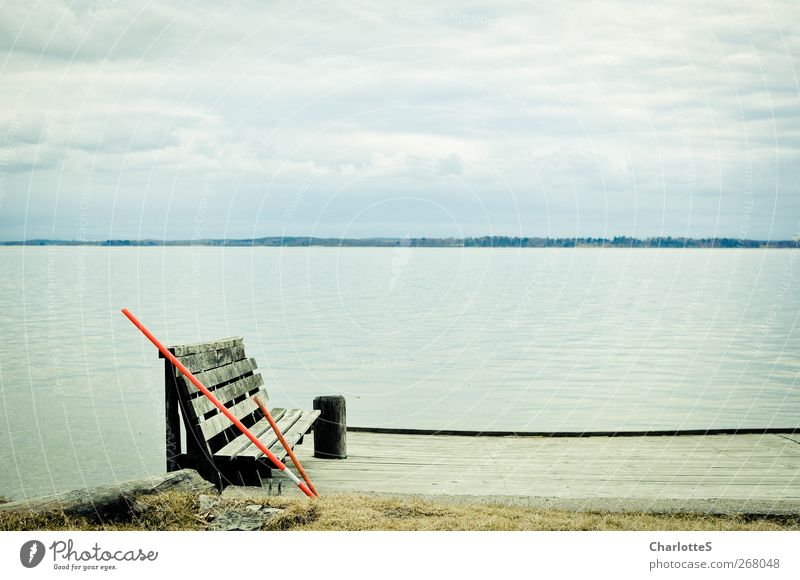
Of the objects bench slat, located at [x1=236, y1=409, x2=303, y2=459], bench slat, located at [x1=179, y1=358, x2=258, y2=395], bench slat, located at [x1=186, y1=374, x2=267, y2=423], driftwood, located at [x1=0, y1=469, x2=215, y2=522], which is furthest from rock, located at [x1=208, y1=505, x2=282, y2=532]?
bench slat, located at [x1=179, y1=358, x2=258, y2=395]

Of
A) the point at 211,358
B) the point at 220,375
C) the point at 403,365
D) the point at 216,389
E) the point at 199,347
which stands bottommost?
the point at 403,365

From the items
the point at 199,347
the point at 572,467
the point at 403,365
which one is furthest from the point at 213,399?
the point at 403,365

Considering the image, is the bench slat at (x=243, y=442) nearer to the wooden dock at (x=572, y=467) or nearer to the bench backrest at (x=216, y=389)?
the bench backrest at (x=216, y=389)

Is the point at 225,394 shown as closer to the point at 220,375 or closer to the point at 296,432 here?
the point at 220,375

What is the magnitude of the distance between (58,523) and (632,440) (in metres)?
6.22

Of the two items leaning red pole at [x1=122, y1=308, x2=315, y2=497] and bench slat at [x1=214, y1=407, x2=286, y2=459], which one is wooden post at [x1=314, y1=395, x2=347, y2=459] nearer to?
bench slat at [x1=214, y1=407, x2=286, y2=459]

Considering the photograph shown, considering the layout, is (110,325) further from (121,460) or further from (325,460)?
(325,460)

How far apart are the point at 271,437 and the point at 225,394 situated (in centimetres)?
56

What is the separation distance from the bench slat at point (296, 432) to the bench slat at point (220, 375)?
72 cm

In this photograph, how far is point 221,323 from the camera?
1094 inches

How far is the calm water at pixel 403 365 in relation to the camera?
1314 centimetres

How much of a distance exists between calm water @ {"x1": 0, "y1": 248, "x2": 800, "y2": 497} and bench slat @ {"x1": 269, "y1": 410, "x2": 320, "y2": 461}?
2938 mm
